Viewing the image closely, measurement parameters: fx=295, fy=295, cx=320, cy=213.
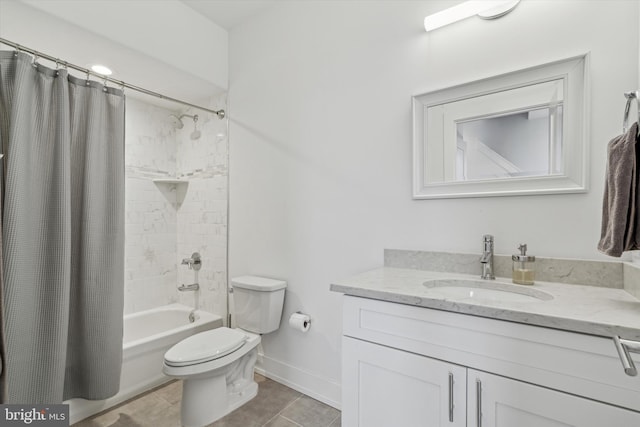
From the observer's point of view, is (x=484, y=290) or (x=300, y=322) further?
(x=300, y=322)

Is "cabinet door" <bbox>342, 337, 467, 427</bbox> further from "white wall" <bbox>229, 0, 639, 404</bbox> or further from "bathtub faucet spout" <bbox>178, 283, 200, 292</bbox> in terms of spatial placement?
"bathtub faucet spout" <bbox>178, 283, 200, 292</bbox>

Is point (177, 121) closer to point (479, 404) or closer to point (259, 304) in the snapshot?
point (259, 304)

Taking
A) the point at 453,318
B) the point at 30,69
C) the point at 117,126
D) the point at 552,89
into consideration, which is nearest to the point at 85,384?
the point at 117,126

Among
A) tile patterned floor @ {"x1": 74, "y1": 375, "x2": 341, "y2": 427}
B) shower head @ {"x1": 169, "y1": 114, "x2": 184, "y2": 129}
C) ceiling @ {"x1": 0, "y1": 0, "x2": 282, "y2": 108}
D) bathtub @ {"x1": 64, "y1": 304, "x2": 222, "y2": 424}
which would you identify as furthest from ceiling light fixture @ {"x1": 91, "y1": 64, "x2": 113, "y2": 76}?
tile patterned floor @ {"x1": 74, "y1": 375, "x2": 341, "y2": 427}

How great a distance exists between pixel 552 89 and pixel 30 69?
239cm

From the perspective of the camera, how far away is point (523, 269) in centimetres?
120

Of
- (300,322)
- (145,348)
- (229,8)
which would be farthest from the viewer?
(229,8)

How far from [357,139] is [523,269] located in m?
1.06

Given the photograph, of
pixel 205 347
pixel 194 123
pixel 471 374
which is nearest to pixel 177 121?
pixel 194 123

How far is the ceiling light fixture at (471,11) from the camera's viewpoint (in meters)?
1.32

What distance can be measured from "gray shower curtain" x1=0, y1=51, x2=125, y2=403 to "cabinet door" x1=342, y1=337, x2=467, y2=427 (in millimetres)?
1379

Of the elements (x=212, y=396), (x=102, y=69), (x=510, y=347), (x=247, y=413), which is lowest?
(x=247, y=413)

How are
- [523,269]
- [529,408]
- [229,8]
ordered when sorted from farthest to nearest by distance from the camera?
[229,8] → [523,269] → [529,408]

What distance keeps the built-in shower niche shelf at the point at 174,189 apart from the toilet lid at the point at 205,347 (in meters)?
1.54
